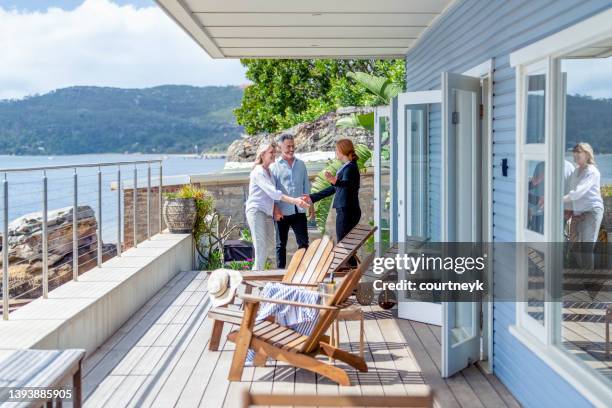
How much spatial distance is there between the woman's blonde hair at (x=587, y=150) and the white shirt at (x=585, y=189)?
4 cm

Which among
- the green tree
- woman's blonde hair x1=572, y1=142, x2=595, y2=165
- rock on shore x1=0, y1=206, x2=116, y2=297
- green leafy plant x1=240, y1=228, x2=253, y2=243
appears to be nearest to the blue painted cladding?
woman's blonde hair x1=572, y1=142, x2=595, y2=165

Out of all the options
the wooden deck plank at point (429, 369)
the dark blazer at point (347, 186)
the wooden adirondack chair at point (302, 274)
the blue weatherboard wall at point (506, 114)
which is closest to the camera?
the blue weatherboard wall at point (506, 114)

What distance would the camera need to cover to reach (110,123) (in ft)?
149

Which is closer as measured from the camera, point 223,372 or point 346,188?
point 223,372

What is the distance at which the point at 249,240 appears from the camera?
11.2 m

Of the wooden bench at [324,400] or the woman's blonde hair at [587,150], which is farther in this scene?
the woman's blonde hair at [587,150]

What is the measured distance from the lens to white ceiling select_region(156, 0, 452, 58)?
6.17 m

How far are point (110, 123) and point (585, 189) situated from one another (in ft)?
144

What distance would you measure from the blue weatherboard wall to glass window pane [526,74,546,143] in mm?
243

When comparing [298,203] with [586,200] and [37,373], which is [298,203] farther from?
[37,373]

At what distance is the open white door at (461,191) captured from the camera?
4.84m

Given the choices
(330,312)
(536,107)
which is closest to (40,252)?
(330,312)

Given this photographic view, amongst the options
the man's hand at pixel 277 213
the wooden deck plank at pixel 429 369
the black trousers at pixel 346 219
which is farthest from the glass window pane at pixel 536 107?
the man's hand at pixel 277 213

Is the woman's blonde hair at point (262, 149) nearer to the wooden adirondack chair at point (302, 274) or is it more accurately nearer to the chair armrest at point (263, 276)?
the chair armrest at point (263, 276)
